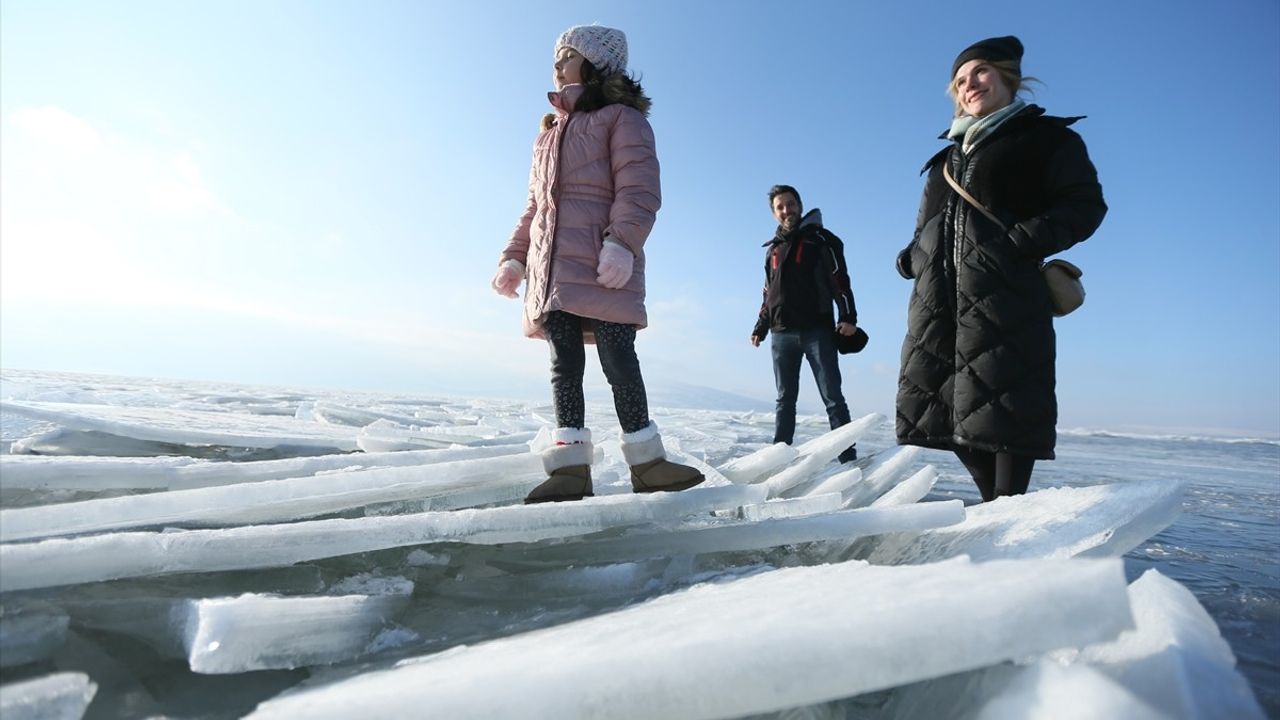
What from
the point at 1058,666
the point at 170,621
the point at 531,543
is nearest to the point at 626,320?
the point at 531,543

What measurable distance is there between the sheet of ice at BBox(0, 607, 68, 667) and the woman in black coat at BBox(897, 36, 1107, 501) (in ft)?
6.08

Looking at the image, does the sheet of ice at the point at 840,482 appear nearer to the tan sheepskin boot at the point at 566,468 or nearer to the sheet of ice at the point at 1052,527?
the sheet of ice at the point at 1052,527

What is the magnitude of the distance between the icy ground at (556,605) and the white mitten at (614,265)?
0.54 m

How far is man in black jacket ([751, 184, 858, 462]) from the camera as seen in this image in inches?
130

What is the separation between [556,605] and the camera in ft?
3.36

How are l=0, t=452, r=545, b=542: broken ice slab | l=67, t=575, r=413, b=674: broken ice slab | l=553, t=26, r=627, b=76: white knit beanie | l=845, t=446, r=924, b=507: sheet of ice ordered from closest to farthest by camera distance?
l=67, t=575, r=413, b=674: broken ice slab → l=0, t=452, r=545, b=542: broken ice slab → l=553, t=26, r=627, b=76: white knit beanie → l=845, t=446, r=924, b=507: sheet of ice

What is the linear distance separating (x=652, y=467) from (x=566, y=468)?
23cm

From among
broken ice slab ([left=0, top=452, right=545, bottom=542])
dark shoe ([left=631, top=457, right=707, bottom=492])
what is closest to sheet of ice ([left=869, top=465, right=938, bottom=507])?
dark shoe ([left=631, top=457, right=707, bottom=492])

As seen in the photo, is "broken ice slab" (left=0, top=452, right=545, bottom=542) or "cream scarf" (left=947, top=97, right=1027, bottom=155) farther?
"cream scarf" (left=947, top=97, right=1027, bottom=155)

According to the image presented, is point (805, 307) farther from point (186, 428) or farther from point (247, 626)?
point (247, 626)

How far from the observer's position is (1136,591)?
0.69 m

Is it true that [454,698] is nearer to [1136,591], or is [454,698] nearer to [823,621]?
[823,621]

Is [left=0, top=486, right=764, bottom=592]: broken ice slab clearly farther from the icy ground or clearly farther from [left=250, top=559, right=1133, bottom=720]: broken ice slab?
[left=250, top=559, right=1133, bottom=720]: broken ice slab

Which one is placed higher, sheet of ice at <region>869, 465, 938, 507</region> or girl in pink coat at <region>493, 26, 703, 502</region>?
girl in pink coat at <region>493, 26, 703, 502</region>
